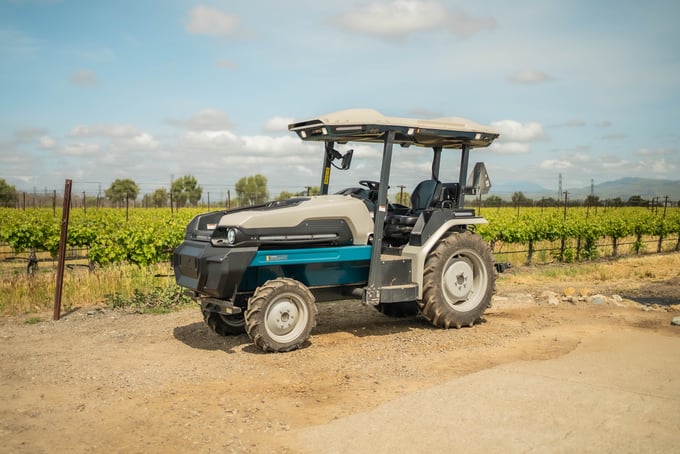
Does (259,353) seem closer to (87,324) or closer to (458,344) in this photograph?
(458,344)

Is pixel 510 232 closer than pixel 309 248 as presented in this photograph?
No

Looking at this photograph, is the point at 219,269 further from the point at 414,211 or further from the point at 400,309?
the point at 400,309

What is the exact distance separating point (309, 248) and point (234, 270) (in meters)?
1.04

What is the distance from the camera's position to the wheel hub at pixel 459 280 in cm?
866

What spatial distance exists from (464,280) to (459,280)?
8cm

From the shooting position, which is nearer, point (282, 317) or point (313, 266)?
point (282, 317)

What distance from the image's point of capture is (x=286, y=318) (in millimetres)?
7320

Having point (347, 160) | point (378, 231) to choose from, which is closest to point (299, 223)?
point (378, 231)

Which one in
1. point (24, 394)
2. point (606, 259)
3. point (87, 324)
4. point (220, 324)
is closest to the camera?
point (24, 394)

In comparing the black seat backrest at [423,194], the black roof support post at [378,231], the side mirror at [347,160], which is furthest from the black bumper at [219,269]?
the black seat backrest at [423,194]

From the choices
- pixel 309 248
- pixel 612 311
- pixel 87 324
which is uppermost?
pixel 309 248

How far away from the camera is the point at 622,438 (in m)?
4.81

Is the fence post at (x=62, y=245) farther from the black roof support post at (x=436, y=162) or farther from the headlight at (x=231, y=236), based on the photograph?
the black roof support post at (x=436, y=162)

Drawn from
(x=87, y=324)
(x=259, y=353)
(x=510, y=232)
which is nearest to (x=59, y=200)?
(x=510, y=232)
